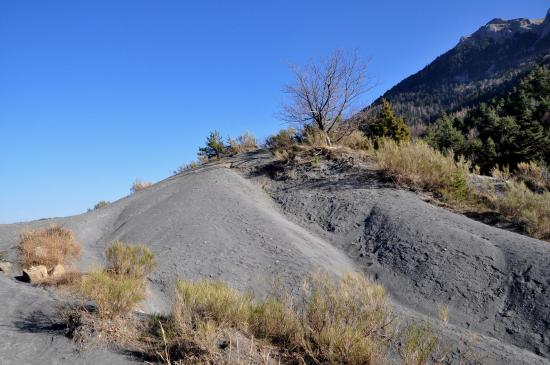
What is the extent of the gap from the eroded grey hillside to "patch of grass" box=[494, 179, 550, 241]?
948 millimetres

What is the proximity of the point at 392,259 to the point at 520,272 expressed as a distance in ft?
6.54

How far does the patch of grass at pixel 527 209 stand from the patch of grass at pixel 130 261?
287 inches

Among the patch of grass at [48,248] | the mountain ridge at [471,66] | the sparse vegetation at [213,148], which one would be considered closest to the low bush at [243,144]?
the sparse vegetation at [213,148]

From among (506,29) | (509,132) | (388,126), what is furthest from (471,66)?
(388,126)

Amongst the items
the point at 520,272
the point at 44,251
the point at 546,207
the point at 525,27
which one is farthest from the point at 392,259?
the point at 525,27

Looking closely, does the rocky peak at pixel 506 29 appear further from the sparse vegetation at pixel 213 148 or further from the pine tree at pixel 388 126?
the sparse vegetation at pixel 213 148

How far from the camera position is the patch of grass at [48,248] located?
7.33m

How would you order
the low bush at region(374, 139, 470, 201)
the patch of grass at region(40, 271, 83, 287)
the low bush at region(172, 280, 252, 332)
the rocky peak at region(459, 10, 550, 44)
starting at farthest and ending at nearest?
the rocky peak at region(459, 10, 550, 44)
the low bush at region(374, 139, 470, 201)
the patch of grass at region(40, 271, 83, 287)
the low bush at region(172, 280, 252, 332)

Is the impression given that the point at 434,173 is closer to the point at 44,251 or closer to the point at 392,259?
the point at 392,259

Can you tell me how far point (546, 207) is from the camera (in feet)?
25.6

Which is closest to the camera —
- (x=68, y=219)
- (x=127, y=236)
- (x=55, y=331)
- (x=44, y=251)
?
(x=55, y=331)

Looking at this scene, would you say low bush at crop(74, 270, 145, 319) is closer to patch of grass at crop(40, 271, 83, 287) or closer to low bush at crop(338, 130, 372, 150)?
patch of grass at crop(40, 271, 83, 287)

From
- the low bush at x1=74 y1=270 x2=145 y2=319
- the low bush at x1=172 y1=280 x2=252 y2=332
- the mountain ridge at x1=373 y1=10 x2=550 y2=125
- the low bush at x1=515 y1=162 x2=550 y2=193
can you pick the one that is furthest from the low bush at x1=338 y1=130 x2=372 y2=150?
the mountain ridge at x1=373 y1=10 x2=550 y2=125

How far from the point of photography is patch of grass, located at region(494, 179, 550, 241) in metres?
7.48
